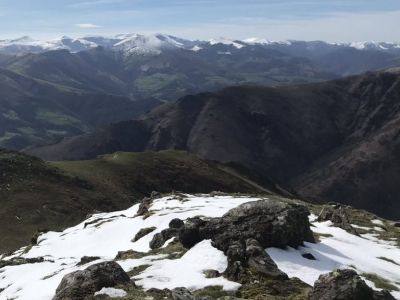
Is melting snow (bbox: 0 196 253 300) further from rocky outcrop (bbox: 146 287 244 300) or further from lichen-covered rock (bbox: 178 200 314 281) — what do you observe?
rocky outcrop (bbox: 146 287 244 300)

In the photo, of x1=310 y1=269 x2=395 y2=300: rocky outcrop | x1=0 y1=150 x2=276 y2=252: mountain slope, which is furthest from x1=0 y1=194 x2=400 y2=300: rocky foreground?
x1=0 y1=150 x2=276 y2=252: mountain slope

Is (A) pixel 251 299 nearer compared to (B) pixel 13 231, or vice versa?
(A) pixel 251 299

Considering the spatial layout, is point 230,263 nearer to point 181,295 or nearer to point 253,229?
point 253,229

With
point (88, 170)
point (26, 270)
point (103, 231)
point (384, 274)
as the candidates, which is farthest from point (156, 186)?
point (384, 274)

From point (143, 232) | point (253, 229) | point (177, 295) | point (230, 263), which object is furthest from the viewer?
point (143, 232)

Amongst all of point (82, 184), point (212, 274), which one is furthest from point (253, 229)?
point (82, 184)

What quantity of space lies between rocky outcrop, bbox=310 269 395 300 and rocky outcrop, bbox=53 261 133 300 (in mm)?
11007

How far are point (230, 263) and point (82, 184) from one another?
111918 mm

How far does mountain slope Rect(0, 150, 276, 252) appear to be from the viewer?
106938mm

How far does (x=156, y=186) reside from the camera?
159m

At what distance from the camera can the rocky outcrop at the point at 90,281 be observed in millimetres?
27734

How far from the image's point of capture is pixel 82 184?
137 meters

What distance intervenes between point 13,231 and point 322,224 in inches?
2714

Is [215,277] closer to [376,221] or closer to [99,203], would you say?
[376,221]
